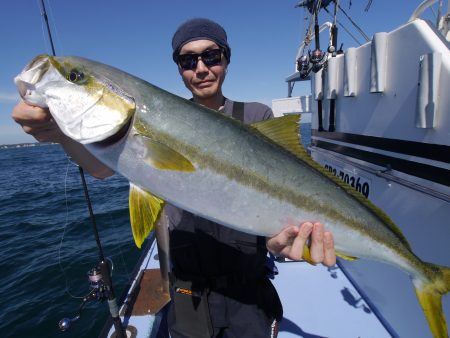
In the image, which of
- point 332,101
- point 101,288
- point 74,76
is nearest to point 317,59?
point 332,101

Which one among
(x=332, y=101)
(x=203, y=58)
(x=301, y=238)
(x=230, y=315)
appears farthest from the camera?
(x=332, y=101)

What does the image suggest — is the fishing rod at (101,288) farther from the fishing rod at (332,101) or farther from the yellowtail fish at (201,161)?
the fishing rod at (332,101)

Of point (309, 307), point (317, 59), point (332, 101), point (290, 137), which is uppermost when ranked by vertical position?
point (317, 59)

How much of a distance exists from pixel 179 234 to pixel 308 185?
1.44 m

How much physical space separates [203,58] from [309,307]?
417cm

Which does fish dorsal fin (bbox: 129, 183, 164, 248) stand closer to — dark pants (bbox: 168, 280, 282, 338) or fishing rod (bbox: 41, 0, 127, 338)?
dark pants (bbox: 168, 280, 282, 338)

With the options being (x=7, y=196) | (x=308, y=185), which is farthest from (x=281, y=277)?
(x=7, y=196)

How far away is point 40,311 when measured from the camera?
279 inches

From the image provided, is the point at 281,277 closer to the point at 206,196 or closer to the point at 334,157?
the point at 334,157

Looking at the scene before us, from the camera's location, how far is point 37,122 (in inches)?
86.6

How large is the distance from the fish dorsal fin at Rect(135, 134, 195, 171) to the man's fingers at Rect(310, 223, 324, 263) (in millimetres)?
1202

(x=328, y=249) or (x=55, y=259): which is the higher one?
(x=328, y=249)

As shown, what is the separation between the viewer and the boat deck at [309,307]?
A: 13.6 ft

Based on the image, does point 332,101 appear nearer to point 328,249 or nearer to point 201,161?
point 328,249
